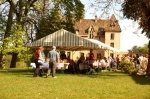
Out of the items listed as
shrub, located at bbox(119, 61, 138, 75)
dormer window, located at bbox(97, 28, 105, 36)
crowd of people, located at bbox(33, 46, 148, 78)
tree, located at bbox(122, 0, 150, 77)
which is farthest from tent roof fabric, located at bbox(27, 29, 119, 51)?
dormer window, located at bbox(97, 28, 105, 36)

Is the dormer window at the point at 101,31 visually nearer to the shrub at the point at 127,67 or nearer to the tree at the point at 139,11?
the shrub at the point at 127,67

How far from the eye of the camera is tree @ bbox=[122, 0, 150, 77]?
18906mm

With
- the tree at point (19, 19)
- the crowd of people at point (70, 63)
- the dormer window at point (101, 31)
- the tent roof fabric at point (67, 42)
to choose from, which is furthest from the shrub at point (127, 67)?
the dormer window at point (101, 31)

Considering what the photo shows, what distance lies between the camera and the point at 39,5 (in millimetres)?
31406

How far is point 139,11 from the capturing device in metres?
19.1

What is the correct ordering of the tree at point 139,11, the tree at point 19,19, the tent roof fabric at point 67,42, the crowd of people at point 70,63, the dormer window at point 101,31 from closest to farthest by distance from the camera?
the crowd of people at point 70,63 < the tree at point 139,11 < the tent roof fabric at point 67,42 < the tree at point 19,19 < the dormer window at point 101,31

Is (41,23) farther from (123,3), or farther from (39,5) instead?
(123,3)

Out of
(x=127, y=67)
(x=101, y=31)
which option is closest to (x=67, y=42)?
(x=127, y=67)

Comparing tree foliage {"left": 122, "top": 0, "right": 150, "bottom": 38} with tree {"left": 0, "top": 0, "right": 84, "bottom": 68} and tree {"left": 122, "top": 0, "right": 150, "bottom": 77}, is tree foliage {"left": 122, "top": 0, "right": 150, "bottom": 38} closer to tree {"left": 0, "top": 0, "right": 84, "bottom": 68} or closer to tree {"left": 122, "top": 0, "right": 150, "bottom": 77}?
tree {"left": 122, "top": 0, "right": 150, "bottom": 77}

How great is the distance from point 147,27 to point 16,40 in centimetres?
1672

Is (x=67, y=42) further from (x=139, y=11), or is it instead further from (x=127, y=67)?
(x=127, y=67)

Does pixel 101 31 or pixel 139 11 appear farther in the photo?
pixel 101 31

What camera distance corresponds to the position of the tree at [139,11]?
18.9 m

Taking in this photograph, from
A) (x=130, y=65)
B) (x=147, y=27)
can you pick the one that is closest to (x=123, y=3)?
(x=147, y=27)
